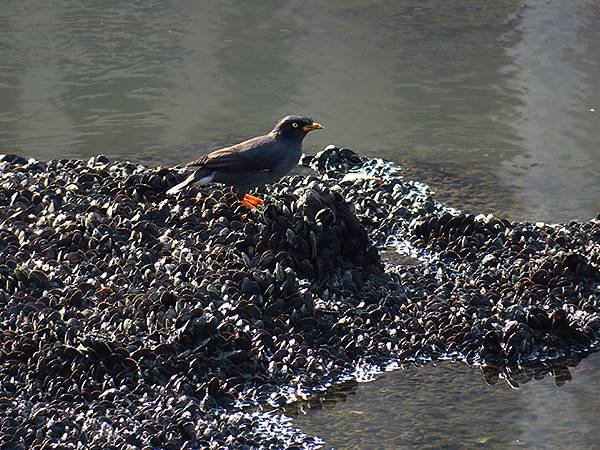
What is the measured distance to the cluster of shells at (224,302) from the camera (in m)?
6.50

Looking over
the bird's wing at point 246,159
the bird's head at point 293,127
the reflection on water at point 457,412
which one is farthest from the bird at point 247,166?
the reflection on water at point 457,412

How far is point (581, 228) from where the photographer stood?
9477 mm

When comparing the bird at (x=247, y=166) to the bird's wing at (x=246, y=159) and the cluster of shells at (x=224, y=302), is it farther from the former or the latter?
the cluster of shells at (x=224, y=302)

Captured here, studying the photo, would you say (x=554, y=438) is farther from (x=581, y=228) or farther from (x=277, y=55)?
(x=277, y=55)

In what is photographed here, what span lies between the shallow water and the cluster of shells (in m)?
A: 0.50

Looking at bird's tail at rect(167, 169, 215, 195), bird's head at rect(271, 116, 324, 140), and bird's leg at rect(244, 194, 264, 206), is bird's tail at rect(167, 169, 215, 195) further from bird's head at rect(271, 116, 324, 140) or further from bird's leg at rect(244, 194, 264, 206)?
bird's head at rect(271, 116, 324, 140)

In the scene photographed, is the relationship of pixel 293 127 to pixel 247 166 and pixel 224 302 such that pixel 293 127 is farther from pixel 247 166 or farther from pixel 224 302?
pixel 224 302

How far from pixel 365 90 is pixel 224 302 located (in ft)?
24.9

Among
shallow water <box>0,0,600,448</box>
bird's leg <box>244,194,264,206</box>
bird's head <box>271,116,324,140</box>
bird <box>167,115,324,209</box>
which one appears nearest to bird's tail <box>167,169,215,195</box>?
bird <box>167,115,324,209</box>

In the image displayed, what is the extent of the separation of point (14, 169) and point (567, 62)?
8.25m

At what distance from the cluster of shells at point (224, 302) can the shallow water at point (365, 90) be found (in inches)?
19.7

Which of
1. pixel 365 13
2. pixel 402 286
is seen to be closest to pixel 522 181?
pixel 402 286

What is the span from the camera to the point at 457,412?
6703 mm

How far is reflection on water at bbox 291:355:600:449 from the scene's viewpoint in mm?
6359
